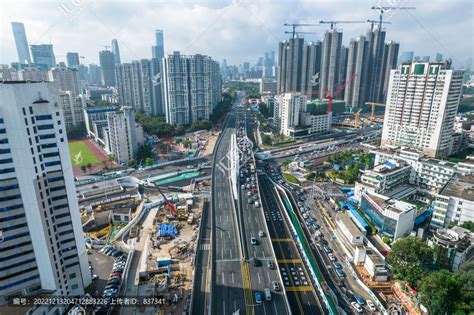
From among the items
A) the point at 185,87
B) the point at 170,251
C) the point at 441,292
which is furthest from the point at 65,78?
the point at 441,292

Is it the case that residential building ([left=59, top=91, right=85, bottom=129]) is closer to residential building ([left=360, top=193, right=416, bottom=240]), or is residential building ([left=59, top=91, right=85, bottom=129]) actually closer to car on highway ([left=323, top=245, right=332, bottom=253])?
car on highway ([left=323, top=245, right=332, bottom=253])

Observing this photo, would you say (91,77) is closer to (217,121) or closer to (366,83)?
(217,121)

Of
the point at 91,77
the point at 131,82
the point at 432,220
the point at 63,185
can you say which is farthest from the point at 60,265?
the point at 91,77

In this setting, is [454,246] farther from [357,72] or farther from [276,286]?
[357,72]

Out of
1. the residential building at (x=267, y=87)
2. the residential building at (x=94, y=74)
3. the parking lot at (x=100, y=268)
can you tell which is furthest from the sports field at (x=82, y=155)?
the residential building at (x=94, y=74)

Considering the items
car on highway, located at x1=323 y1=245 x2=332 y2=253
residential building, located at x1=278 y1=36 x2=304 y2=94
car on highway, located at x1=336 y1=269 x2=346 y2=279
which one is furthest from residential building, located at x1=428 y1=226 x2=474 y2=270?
residential building, located at x1=278 y1=36 x2=304 y2=94

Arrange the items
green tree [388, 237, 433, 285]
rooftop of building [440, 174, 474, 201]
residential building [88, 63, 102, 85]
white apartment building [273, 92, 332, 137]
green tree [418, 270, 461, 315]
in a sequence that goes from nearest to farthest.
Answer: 1. green tree [418, 270, 461, 315]
2. green tree [388, 237, 433, 285]
3. rooftop of building [440, 174, 474, 201]
4. white apartment building [273, 92, 332, 137]
5. residential building [88, 63, 102, 85]
